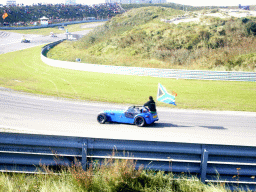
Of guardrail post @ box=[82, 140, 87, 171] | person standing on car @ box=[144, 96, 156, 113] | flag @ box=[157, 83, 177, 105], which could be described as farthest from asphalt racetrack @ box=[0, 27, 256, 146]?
guardrail post @ box=[82, 140, 87, 171]

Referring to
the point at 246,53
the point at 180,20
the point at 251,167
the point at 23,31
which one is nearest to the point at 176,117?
the point at 251,167

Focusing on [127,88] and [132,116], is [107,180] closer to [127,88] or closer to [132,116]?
[132,116]

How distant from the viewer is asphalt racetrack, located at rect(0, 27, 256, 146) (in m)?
11.8

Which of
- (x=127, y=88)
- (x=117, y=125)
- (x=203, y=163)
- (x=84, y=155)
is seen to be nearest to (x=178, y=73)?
(x=127, y=88)

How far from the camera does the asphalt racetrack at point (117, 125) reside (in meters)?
11.8

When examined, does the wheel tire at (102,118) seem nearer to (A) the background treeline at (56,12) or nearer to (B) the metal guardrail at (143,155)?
(B) the metal guardrail at (143,155)

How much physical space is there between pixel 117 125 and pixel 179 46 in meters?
35.5

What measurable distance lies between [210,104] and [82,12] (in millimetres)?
124857

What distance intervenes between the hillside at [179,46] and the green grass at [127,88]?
35.7 ft

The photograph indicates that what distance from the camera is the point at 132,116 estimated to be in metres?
13.3

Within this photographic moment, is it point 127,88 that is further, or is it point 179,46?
point 179,46

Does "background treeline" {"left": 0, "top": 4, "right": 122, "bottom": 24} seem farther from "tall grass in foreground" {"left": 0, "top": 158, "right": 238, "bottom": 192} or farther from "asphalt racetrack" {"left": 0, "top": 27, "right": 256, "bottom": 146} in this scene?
"tall grass in foreground" {"left": 0, "top": 158, "right": 238, "bottom": 192}

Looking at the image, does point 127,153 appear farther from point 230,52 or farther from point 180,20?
point 180,20

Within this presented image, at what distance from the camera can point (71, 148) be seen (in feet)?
16.9
